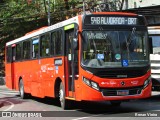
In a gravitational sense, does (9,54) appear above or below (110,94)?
above

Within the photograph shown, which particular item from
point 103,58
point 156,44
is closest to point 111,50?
point 103,58

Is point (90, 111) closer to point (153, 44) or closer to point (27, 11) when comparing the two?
point (153, 44)

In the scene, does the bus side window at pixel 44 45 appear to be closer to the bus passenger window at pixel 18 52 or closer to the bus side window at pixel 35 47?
the bus side window at pixel 35 47

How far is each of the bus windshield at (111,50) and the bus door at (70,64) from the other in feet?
1.99

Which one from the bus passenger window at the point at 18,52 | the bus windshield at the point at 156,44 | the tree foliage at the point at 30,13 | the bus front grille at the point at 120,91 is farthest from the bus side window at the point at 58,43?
the tree foliage at the point at 30,13

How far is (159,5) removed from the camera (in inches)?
1447

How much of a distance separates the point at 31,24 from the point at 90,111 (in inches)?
1161

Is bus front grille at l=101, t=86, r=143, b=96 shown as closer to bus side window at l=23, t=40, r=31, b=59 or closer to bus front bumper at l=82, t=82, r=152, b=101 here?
bus front bumper at l=82, t=82, r=152, b=101

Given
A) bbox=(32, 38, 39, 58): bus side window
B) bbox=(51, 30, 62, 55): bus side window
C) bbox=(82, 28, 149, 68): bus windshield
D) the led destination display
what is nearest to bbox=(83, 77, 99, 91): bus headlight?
bbox=(82, 28, 149, 68): bus windshield

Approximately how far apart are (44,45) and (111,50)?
4.30 meters

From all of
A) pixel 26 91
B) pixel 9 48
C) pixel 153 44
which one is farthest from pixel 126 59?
Answer: pixel 9 48

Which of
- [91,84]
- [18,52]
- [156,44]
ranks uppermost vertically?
[156,44]

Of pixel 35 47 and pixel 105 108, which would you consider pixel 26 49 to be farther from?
pixel 105 108

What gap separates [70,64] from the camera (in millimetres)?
13789
